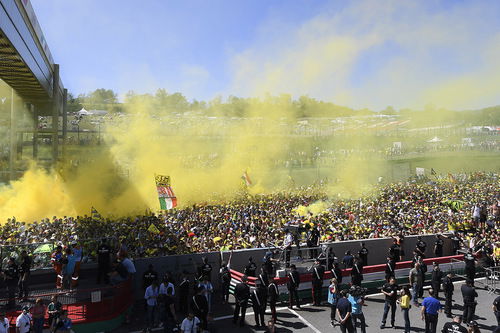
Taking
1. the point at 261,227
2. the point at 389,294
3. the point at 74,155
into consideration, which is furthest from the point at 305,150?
the point at 389,294

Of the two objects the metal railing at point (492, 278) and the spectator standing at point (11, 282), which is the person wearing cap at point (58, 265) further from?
the metal railing at point (492, 278)

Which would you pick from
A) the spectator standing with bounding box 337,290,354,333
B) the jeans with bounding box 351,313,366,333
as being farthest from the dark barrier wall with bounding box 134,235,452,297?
the spectator standing with bounding box 337,290,354,333

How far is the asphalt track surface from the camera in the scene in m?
8.12

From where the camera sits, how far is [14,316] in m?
7.49

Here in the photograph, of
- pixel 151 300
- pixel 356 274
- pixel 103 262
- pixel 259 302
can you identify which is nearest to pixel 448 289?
pixel 356 274

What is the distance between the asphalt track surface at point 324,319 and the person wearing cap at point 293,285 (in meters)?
0.23

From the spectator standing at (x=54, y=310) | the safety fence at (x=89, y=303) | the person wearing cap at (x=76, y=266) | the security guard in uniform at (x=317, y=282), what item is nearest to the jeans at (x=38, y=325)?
the spectator standing at (x=54, y=310)

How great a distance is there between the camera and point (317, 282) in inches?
369

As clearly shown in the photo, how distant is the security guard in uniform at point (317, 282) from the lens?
932 cm

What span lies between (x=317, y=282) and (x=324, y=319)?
938 mm

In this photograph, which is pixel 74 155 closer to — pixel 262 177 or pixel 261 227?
pixel 262 177

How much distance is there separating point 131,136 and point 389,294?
34.2m

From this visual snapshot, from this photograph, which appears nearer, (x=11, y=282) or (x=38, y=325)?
(x=38, y=325)

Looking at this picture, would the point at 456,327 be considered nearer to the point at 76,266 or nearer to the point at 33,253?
the point at 76,266
